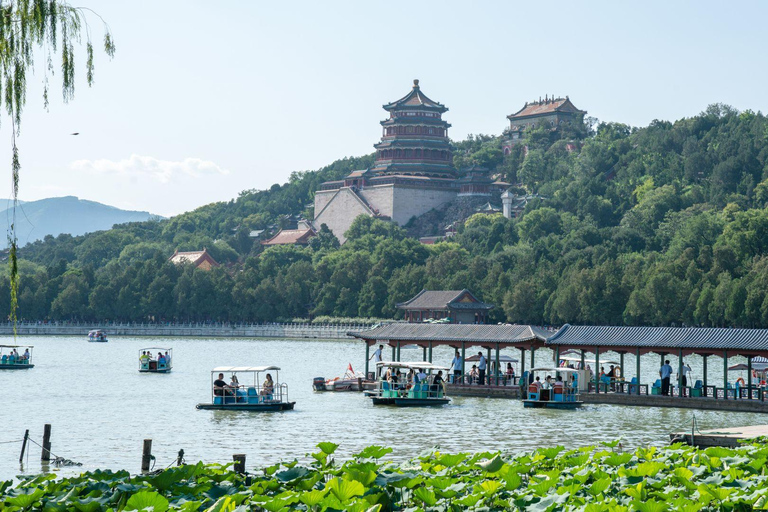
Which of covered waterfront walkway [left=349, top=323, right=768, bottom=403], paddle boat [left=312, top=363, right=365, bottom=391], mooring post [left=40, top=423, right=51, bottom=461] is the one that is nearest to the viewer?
mooring post [left=40, top=423, right=51, bottom=461]

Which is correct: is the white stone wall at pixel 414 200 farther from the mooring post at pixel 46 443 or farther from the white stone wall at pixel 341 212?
the mooring post at pixel 46 443

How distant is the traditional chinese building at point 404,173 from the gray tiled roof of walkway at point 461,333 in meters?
106

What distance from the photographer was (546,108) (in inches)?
7603

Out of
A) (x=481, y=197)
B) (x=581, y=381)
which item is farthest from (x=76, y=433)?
(x=481, y=197)

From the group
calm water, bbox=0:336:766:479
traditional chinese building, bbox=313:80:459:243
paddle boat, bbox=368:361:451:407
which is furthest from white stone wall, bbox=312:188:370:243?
paddle boat, bbox=368:361:451:407

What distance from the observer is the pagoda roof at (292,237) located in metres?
156

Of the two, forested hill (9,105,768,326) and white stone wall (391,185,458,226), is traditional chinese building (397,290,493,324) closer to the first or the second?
forested hill (9,105,768,326)

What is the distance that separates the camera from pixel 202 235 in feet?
610

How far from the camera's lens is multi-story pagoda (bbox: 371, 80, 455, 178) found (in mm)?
155125

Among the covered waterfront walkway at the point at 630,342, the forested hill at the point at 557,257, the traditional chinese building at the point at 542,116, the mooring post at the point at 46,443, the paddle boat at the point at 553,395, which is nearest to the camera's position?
the mooring post at the point at 46,443

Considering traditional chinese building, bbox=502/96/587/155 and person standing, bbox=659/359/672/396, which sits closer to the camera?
person standing, bbox=659/359/672/396

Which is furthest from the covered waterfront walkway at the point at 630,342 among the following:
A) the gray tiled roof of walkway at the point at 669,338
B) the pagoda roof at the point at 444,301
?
the pagoda roof at the point at 444,301

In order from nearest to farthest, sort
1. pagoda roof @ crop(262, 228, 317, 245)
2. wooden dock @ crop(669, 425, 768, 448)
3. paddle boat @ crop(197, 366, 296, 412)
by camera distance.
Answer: wooden dock @ crop(669, 425, 768, 448)
paddle boat @ crop(197, 366, 296, 412)
pagoda roof @ crop(262, 228, 317, 245)

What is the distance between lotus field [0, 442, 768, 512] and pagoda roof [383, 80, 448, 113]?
138722mm
